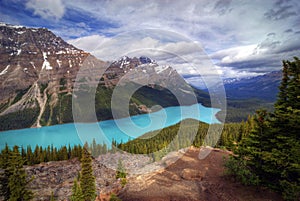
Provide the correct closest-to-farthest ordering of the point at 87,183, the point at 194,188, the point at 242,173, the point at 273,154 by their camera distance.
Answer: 1. the point at 273,154
2. the point at 242,173
3. the point at 194,188
4. the point at 87,183

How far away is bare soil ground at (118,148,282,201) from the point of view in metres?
12.2

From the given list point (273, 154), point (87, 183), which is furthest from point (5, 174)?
point (273, 154)

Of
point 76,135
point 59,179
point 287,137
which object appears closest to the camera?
point 287,137

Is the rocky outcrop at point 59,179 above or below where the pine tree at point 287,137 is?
below

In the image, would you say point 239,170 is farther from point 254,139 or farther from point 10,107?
point 10,107

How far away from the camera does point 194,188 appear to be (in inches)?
552

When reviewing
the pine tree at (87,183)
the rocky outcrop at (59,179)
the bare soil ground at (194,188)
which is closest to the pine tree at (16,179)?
the pine tree at (87,183)

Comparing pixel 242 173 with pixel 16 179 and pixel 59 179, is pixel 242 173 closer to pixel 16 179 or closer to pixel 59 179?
pixel 16 179

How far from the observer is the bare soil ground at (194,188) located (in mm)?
12203

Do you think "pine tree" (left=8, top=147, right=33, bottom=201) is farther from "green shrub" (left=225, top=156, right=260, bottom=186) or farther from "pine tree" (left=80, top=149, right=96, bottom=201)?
"green shrub" (left=225, top=156, right=260, bottom=186)

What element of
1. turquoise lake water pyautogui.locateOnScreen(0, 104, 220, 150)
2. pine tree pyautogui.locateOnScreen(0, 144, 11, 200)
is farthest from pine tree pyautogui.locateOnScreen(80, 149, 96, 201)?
turquoise lake water pyautogui.locateOnScreen(0, 104, 220, 150)

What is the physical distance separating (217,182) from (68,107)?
18979 cm

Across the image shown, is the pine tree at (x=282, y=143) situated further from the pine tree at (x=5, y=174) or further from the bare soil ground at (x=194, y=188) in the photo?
the pine tree at (x=5, y=174)

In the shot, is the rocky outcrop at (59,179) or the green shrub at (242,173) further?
the rocky outcrop at (59,179)
